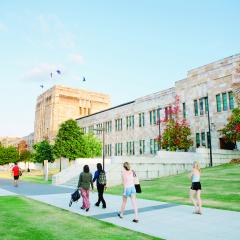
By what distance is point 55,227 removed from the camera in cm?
873

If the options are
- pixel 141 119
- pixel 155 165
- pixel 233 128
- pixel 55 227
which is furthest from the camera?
pixel 141 119

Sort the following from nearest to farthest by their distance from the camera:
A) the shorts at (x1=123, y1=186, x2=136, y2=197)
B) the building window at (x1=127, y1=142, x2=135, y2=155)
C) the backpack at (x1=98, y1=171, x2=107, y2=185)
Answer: the shorts at (x1=123, y1=186, x2=136, y2=197), the backpack at (x1=98, y1=171, x2=107, y2=185), the building window at (x1=127, y1=142, x2=135, y2=155)

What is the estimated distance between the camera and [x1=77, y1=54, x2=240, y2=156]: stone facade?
113ft

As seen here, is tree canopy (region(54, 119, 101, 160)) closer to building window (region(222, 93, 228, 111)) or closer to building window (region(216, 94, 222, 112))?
building window (region(216, 94, 222, 112))

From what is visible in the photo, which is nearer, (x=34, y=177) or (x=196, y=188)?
(x=196, y=188)

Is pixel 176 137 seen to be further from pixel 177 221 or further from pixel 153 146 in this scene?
pixel 177 221

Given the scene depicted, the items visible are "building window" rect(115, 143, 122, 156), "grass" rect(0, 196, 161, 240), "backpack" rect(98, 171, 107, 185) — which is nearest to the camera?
"grass" rect(0, 196, 161, 240)

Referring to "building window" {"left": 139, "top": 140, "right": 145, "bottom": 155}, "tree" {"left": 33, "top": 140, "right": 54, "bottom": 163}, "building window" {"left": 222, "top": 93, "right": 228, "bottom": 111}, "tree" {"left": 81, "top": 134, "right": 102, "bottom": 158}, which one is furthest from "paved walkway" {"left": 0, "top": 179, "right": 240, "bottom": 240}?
"tree" {"left": 33, "top": 140, "right": 54, "bottom": 163}

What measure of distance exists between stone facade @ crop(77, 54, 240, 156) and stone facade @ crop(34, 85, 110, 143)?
3749 centimetres

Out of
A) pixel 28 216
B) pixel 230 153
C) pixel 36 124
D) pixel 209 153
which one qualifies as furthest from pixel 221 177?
pixel 36 124

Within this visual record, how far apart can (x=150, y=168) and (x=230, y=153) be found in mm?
10257

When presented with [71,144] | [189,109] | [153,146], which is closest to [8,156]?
[71,144]

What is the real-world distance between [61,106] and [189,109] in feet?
190

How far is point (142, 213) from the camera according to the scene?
36.9 ft
